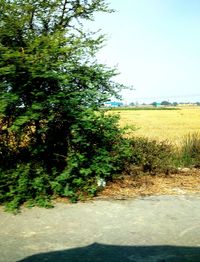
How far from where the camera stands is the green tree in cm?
679

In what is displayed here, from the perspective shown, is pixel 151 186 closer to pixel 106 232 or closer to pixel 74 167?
pixel 74 167

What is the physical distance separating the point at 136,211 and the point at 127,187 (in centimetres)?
151

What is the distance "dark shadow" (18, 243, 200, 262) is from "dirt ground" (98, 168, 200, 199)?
249cm

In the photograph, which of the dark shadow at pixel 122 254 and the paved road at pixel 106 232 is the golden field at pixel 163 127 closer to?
the paved road at pixel 106 232

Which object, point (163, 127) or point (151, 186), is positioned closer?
point (151, 186)

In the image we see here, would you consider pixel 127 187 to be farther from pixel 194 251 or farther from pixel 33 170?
pixel 194 251

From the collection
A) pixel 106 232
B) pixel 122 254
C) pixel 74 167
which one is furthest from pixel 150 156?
pixel 122 254

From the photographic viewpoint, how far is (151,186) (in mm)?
8234

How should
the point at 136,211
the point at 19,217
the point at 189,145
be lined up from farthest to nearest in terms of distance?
the point at 189,145
the point at 136,211
the point at 19,217

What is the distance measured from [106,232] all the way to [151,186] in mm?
2891

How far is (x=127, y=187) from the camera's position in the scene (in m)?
8.07

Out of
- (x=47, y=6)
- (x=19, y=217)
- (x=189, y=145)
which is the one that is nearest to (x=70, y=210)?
(x=19, y=217)

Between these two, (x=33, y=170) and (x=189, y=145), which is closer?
(x=33, y=170)

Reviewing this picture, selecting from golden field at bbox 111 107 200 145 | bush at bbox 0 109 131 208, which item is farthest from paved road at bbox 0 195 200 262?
golden field at bbox 111 107 200 145
